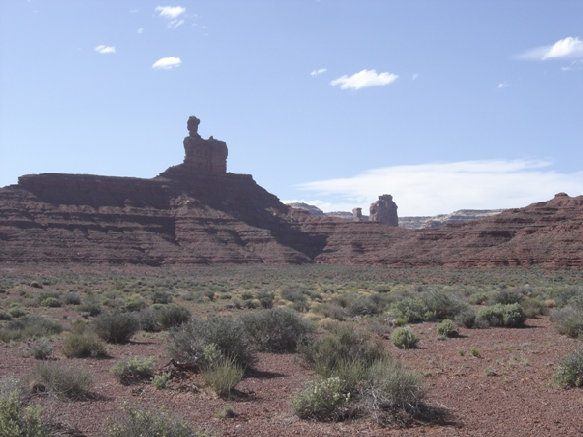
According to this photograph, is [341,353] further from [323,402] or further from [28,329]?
[28,329]

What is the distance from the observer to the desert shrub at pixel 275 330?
1470 centimetres

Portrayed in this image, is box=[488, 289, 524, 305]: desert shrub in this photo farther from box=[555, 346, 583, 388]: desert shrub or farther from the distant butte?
the distant butte

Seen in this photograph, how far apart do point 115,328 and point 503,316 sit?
12.1m

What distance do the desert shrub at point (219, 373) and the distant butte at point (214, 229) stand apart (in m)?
66.9

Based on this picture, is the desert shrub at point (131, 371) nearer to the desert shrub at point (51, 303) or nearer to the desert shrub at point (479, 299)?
the desert shrub at point (479, 299)

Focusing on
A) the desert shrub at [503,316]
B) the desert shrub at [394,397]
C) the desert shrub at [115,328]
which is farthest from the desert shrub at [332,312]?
the desert shrub at [394,397]

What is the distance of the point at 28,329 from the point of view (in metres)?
16.9

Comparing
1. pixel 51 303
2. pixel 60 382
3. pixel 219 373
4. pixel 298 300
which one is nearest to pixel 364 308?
pixel 298 300

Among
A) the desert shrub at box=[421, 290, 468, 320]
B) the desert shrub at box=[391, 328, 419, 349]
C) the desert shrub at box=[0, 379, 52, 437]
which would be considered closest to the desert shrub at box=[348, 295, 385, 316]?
the desert shrub at box=[421, 290, 468, 320]

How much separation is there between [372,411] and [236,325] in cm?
496

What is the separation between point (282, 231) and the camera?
111 m

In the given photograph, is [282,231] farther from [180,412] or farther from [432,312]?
[180,412]

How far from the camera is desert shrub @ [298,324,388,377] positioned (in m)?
9.50

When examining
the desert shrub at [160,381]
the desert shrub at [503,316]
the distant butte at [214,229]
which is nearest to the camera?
the desert shrub at [160,381]
